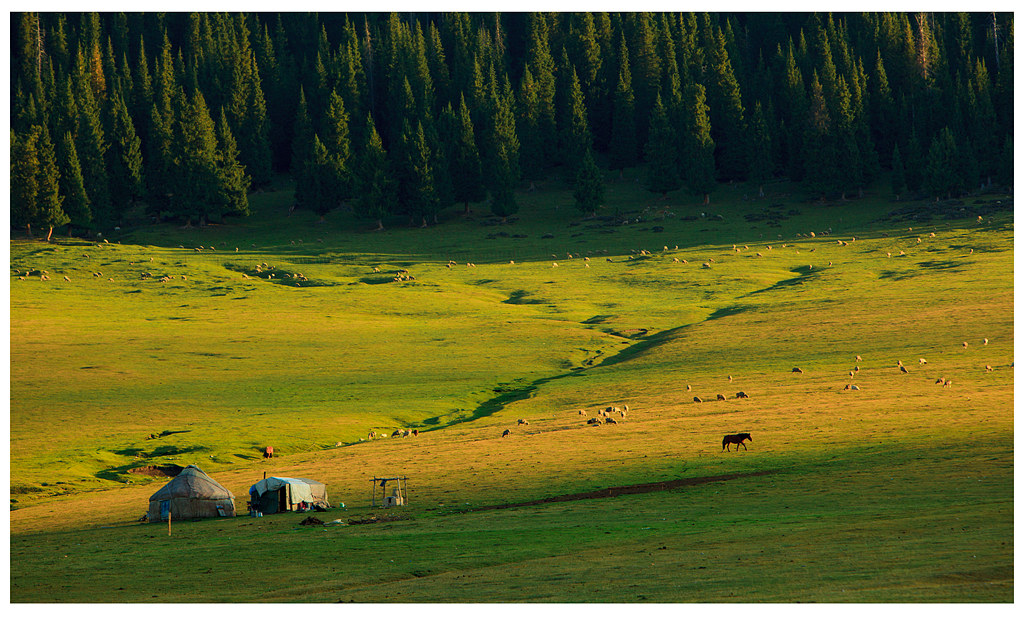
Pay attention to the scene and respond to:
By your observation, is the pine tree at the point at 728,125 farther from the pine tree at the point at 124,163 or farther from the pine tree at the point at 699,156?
the pine tree at the point at 124,163

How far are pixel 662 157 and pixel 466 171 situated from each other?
23613mm

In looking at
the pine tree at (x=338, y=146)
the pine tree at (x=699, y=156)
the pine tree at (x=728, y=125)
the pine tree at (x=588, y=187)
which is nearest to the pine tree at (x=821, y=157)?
the pine tree at (x=728, y=125)

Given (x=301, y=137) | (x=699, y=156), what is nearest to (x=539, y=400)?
(x=699, y=156)

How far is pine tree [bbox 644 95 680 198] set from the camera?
12912cm

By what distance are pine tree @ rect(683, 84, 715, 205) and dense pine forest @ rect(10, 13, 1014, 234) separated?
265 mm

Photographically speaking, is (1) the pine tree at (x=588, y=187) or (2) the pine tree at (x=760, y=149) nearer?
(1) the pine tree at (x=588, y=187)

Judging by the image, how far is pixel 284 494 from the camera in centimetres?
3922

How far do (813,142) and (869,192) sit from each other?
10.8 m

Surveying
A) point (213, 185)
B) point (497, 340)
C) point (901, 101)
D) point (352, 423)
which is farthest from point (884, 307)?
point (213, 185)

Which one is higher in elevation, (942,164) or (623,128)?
(623,128)

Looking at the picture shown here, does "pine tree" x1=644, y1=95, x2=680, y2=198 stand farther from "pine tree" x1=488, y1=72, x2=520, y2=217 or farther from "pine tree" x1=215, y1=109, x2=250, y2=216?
"pine tree" x1=215, y1=109, x2=250, y2=216

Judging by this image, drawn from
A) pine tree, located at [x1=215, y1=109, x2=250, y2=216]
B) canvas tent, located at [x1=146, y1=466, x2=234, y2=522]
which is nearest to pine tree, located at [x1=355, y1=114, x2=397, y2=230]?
pine tree, located at [x1=215, y1=109, x2=250, y2=216]

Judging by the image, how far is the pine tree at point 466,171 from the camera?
433 feet

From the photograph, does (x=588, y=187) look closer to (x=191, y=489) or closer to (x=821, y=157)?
(x=821, y=157)
